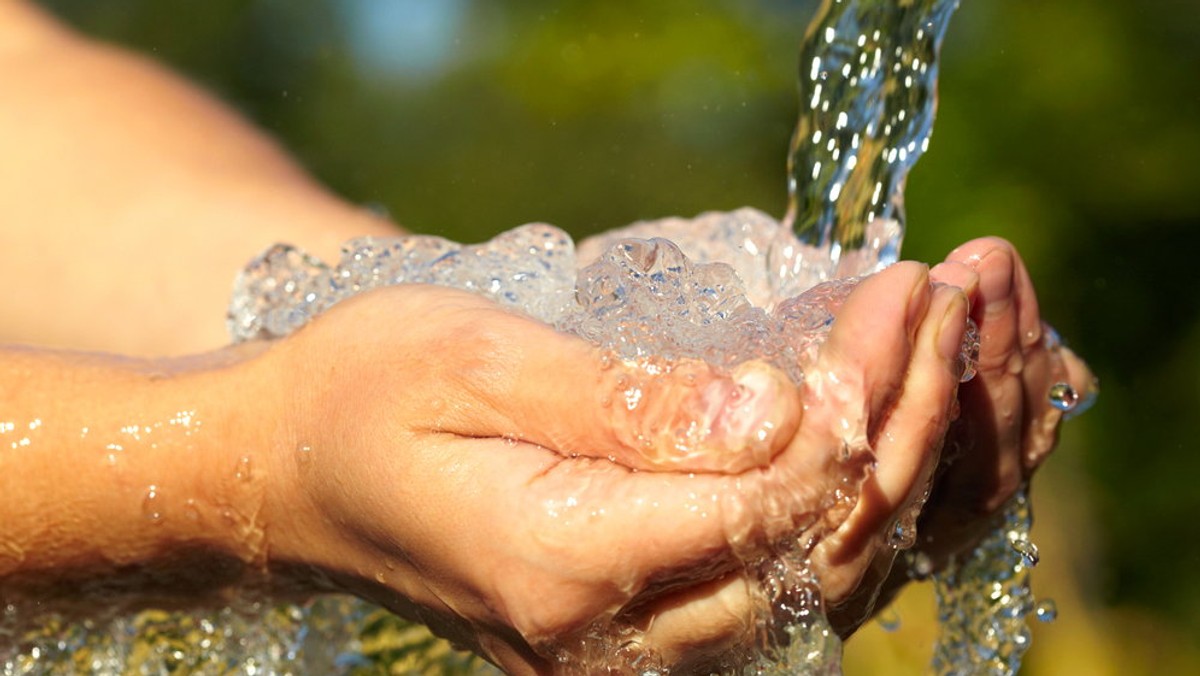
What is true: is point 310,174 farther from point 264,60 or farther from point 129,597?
point 264,60

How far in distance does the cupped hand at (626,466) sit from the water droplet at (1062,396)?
0.93 ft

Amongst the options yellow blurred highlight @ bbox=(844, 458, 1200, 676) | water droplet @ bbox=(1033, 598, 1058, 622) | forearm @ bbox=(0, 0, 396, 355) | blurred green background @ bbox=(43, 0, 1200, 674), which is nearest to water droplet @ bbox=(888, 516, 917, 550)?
water droplet @ bbox=(1033, 598, 1058, 622)

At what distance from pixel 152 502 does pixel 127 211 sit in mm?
614

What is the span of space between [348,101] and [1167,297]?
3.05 meters

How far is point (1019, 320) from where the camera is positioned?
3.31 ft

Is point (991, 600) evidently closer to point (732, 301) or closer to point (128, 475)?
point (732, 301)

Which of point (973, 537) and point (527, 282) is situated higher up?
point (527, 282)

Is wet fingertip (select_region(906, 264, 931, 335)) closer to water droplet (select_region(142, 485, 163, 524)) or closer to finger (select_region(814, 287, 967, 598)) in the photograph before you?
finger (select_region(814, 287, 967, 598))

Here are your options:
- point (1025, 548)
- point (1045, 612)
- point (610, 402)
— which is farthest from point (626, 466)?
point (1045, 612)

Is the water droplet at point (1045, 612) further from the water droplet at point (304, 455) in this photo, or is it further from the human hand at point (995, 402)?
the water droplet at point (304, 455)

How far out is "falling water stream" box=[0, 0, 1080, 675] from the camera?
0.82 metres

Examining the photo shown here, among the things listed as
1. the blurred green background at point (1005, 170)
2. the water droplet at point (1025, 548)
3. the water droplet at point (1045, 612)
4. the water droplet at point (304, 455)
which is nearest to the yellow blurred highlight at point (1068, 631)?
the blurred green background at point (1005, 170)

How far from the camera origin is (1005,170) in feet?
12.4

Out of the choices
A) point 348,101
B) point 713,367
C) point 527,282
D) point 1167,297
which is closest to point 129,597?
point 527,282
